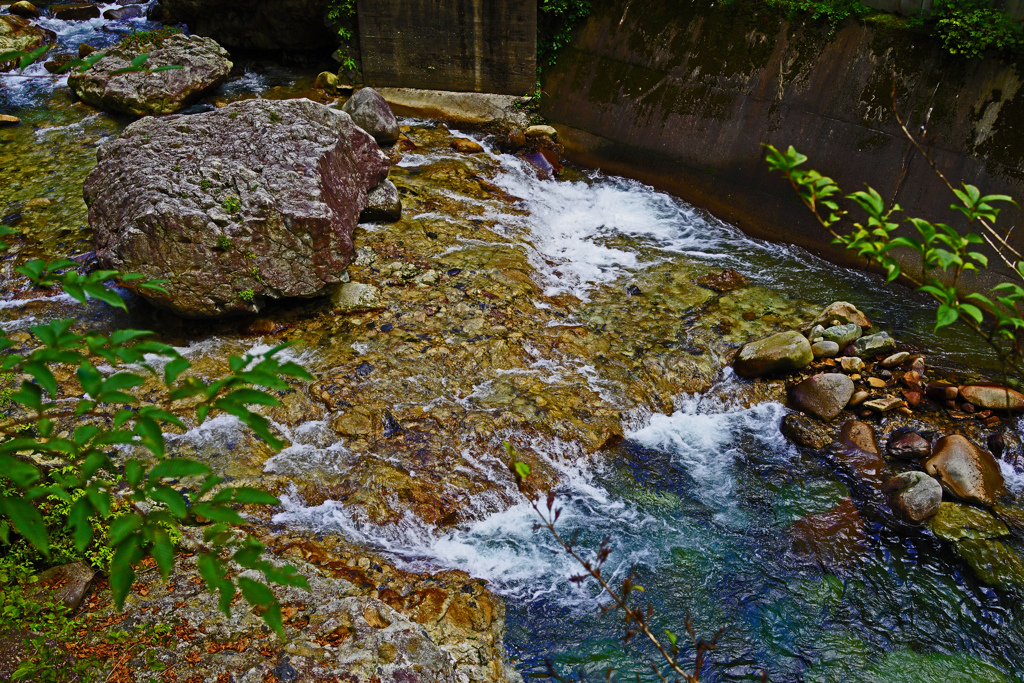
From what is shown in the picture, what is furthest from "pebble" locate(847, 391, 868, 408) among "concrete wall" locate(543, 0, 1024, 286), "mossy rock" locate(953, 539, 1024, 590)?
"concrete wall" locate(543, 0, 1024, 286)

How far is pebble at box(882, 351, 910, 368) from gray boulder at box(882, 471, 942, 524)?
59.7 inches

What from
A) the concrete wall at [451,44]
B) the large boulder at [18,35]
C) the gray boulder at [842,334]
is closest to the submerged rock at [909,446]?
the gray boulder at [842,334]

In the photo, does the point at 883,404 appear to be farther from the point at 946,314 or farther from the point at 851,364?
the point at 946,314

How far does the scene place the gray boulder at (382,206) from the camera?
25.2ft

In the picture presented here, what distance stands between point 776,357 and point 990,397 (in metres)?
1.82

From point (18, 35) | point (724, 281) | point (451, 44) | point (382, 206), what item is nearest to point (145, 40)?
point (18, 35)

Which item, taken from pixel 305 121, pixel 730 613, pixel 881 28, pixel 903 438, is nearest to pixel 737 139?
pixel 881 28

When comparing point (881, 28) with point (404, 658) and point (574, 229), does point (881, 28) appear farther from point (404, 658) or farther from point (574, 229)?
point (404, 658)

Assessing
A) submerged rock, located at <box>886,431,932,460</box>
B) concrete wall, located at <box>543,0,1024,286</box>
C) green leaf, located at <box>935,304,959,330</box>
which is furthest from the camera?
concrete wall, located at <box>543,0,1024,286</box>

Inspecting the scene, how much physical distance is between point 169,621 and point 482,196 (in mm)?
6809

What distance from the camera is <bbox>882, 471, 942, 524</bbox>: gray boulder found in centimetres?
489

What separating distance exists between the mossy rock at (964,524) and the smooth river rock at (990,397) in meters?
1.26

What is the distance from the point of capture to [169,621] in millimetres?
3211

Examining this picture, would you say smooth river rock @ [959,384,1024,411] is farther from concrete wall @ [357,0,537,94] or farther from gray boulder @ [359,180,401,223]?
concrete wall @ [357,0,537,94]
